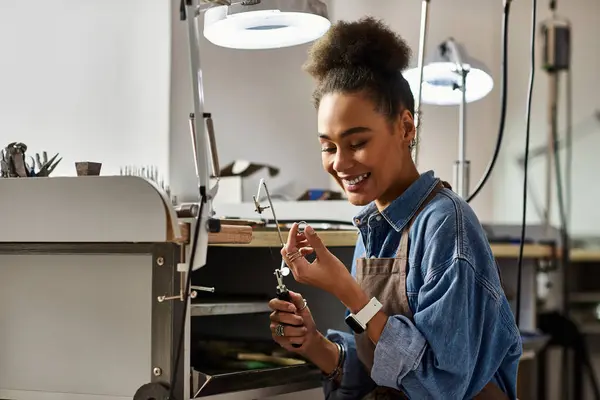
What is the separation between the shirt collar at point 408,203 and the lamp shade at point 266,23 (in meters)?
0.46

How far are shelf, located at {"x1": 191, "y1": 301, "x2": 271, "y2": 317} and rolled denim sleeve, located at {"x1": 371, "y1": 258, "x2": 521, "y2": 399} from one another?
0.28 metres

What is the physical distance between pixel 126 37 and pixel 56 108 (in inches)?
16.4

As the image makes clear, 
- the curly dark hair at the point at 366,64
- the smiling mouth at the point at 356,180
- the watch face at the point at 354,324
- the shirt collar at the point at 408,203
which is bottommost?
the watch face at the point at 354,324

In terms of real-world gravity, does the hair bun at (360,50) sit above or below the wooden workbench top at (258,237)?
above

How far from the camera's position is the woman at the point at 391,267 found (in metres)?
0.96

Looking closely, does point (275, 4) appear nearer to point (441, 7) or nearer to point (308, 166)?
point (308, 166)

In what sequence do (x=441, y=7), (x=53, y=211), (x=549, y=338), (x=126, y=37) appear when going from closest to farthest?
1. (x=53, y=211)
2. (x=549, y=338)
3. (x=126, y=37)
4. (x=441, y=7)

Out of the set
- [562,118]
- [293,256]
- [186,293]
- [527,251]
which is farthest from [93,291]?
[562,118]

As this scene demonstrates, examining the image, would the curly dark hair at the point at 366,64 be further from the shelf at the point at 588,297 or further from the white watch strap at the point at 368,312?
the shelf at the point at 588,297

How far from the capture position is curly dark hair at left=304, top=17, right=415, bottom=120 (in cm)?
108

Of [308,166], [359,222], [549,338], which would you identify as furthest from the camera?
[308,166]

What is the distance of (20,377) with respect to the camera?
1.02m

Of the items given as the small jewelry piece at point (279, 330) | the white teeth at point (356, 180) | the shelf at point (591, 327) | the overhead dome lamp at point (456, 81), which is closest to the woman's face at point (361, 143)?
the white teeth at point (356, 180)

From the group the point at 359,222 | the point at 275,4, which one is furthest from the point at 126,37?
the point at 359,222
